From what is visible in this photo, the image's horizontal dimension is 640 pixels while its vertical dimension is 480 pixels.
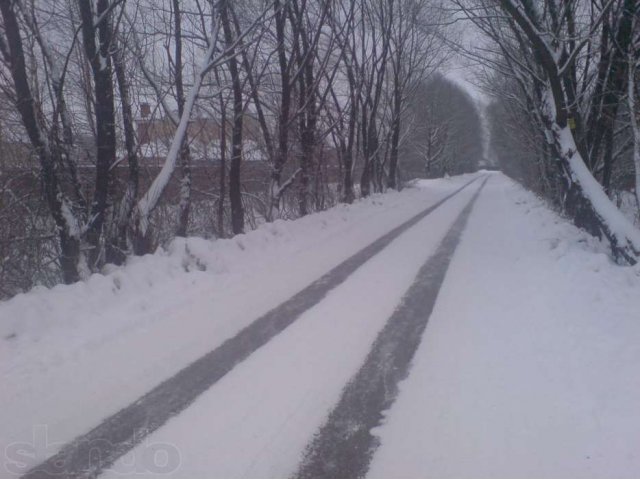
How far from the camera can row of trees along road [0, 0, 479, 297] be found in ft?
27.3

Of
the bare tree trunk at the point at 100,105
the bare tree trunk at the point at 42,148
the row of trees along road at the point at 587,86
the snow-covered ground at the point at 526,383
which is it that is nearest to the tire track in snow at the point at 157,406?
the snow-covered ground at the point at 526,383

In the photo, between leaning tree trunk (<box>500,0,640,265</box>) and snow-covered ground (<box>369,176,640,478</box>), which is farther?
leaning tree trunk (<box>500,0,640,265</box>)

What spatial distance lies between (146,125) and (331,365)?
30.3 ft

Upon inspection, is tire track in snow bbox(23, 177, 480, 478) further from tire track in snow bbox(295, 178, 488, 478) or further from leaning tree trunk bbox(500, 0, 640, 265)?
leaning tree trunk bbox(500, 0, 640, 265)

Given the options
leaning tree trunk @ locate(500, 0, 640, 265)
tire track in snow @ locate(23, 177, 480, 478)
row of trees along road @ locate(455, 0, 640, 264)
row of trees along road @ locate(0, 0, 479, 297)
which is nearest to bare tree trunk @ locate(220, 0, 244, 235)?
row of trees along road @ locate(0, 0, 479, 297)

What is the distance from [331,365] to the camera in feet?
14.9

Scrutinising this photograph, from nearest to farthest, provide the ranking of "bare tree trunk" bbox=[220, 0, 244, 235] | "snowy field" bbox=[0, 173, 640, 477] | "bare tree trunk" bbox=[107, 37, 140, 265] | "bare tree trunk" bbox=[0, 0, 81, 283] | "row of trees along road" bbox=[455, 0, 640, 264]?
"snowy field" bbox=[0, 173, 640, 477] < "bare tree trunk" bbox=[0, 0, 81, 283] < "row of trees along road" bbox=[455, 0, 640, 264] < "bare tree trunk" bbox=[107, 37, 140, 265] < "bare tree trunk" bbox=[220, 0, 244, 235]

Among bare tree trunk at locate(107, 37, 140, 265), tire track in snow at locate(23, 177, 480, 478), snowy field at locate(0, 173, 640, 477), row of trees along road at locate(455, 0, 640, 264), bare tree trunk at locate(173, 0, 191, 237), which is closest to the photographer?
tire track in snow at locate(23, 177, 480, 478)

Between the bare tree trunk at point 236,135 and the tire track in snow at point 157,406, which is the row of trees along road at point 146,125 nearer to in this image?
the bare tree trunk at point 236,135

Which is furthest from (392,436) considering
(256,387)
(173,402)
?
(173,402)

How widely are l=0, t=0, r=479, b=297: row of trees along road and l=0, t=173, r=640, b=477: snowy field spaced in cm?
238

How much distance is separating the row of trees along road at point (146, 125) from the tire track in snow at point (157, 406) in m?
4.15

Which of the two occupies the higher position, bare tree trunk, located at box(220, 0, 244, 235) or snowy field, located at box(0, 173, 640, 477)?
bare tree trunk, located at box(220, 0, 244, 235)

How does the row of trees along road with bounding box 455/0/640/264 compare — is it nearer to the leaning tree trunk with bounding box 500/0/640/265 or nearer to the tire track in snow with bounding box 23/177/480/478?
the leaning tree trunk with bounding box 500/0/640/265
